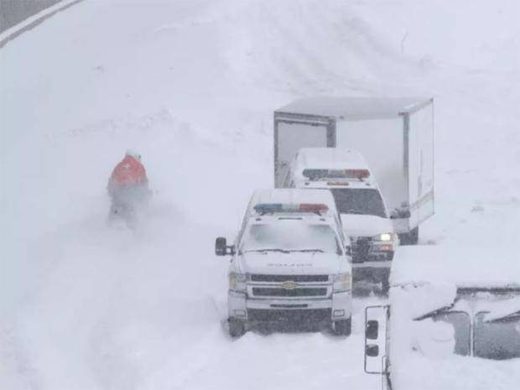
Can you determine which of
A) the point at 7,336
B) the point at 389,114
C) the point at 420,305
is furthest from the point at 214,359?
the point at 389,114

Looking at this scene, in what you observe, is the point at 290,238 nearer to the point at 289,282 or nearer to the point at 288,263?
the point at 288,263

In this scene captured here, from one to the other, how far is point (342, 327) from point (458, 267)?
261 inches

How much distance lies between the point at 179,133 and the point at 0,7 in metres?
10.9

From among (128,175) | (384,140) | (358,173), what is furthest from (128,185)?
(358,173)

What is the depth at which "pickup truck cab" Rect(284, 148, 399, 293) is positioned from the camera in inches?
905

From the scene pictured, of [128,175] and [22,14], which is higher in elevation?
[22,14]

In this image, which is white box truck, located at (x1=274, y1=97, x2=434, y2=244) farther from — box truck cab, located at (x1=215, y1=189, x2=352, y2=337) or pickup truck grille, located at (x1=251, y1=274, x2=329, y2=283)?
pickup truck grille, located at (x1=251, y1=274, x2=329, y2=283)

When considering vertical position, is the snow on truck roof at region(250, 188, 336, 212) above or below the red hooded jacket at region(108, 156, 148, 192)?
above

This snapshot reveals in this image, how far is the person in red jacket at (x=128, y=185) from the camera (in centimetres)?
2734

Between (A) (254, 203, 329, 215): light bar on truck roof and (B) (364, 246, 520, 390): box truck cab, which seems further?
(A) (254, 203, 329, 215): light bar on truck roof

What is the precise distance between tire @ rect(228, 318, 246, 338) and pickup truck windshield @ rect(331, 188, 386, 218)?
4282 mm

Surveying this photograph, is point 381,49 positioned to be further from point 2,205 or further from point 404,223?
point 404,223

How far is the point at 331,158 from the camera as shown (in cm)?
2473

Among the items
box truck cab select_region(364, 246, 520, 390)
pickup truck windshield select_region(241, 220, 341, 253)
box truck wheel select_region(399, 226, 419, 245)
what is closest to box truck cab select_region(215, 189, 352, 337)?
pickup truck windshield select_region(241, 220, 341, 253)
